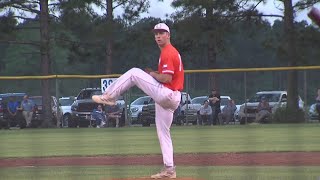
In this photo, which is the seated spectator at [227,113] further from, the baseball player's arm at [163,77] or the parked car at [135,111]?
the baseball player's arm at [163,77]

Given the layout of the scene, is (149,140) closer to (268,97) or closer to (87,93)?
(87,93)

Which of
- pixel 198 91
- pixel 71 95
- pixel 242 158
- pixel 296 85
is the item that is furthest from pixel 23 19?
pixel 242 158

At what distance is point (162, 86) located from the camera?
757cm

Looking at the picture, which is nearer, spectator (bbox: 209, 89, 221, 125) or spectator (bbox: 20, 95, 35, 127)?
spectator (bbox: 20, 95, 35, 127)

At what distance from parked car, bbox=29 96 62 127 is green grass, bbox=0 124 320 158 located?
1.73 ft

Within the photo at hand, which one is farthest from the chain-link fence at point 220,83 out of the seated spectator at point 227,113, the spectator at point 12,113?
the seated spectator at point 227,113

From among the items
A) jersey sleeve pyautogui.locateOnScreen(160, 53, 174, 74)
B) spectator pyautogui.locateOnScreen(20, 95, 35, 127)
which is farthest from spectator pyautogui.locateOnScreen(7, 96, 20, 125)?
jersey sleeve pyautogui.locateOnScreen(160, 53, 174, 74)

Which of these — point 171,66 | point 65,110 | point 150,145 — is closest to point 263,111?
point 65,110

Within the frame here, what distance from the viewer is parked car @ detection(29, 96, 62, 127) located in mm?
23000

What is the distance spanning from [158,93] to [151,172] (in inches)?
136

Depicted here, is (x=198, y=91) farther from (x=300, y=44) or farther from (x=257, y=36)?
(x=257, y=36)

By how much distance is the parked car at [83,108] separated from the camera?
23484mm

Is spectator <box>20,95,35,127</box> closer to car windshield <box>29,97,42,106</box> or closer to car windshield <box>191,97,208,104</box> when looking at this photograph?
car windshield <box>29,97,42,106</box>

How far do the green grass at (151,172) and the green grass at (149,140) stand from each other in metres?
3.37
